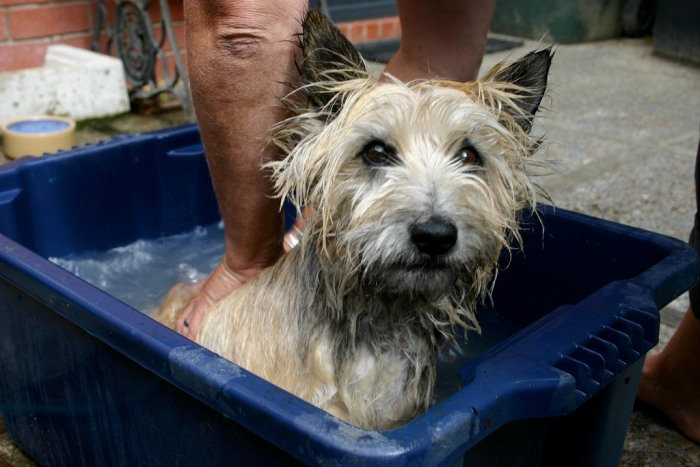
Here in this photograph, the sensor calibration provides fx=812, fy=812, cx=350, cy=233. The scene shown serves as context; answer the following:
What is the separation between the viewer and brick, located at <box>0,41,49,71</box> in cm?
491

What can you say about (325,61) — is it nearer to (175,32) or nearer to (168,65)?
(175,32)

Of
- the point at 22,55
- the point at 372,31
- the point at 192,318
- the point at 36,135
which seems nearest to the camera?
the point at 192,318

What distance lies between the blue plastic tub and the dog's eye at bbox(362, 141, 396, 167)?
47 centimetres

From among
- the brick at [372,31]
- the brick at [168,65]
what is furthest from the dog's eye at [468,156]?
the brick at [372,31]

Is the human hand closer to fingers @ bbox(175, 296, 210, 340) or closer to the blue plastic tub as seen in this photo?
fingers @ bbox(175, 296, 210, 340)

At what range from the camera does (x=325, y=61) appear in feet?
5.95

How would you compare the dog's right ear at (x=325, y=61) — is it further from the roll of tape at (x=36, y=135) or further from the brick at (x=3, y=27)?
the brick at (x=3, y=27)

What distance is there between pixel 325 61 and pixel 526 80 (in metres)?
0.49

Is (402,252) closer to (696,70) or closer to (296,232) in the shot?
(296,232)

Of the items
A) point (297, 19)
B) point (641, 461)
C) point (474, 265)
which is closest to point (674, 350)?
point (641, 461)

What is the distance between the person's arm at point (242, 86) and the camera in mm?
2010

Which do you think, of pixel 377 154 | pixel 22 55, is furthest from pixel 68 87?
pixel 377 154

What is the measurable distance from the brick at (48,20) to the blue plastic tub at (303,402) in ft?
7.92

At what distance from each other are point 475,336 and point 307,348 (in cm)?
120
